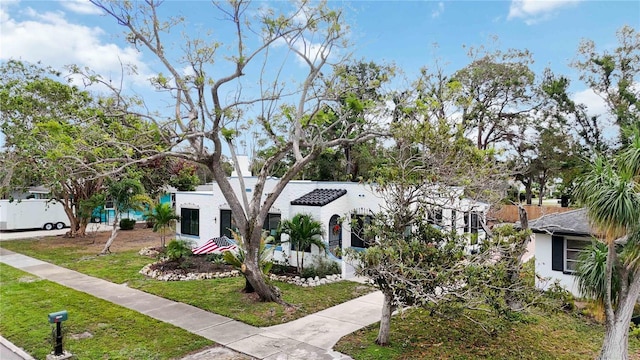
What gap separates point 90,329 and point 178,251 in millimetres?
6266

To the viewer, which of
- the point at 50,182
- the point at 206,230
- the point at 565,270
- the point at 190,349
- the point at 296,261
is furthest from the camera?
the point at 50,182

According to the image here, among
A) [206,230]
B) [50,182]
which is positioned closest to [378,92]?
[206,230]

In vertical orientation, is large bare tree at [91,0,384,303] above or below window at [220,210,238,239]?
above

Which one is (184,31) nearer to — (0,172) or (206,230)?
(206,230)

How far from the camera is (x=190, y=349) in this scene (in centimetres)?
805

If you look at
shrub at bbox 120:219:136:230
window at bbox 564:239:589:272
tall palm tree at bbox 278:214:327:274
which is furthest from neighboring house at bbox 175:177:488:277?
shrub at bbox 120:219:136:230

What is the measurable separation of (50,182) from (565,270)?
23.1 metres

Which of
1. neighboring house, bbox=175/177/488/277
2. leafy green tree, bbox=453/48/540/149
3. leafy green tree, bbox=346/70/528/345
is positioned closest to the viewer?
leafy green tree, bbox=346/70/528/345

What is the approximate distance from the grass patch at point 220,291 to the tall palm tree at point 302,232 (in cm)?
150

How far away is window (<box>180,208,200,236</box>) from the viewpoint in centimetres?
1898

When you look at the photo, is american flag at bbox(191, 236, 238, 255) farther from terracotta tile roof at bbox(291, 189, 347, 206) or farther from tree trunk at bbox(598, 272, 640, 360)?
tree trunk at bbox(598, 272, 640, 360)

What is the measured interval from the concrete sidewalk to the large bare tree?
1740 mm

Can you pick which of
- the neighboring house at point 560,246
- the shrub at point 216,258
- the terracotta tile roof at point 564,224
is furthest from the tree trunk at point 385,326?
the shrub at point 216,258

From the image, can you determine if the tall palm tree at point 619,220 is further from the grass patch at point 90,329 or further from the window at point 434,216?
the grass patch at point 90,329
